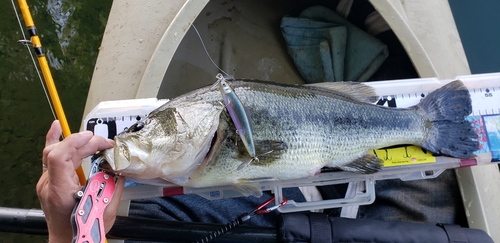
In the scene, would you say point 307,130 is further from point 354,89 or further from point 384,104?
point 384,104

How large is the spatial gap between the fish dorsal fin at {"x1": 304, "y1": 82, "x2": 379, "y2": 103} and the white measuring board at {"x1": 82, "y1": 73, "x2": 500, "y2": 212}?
0.46ft

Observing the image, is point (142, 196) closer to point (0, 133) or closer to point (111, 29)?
point (111, 29)

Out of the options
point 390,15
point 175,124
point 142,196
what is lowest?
point 142,196

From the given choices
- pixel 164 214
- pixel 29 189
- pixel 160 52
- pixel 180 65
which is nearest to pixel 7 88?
pixel 29 189

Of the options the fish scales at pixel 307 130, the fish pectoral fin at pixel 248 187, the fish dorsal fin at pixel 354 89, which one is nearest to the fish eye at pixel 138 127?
the fish scales at pixel 307 130

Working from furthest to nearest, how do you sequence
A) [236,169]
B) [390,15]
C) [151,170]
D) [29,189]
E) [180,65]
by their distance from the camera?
[29,189] → [180,65] → [390,15] → [236,169] → [151,170]

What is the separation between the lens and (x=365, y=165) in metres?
1.62

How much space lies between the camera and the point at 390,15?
1.99 m

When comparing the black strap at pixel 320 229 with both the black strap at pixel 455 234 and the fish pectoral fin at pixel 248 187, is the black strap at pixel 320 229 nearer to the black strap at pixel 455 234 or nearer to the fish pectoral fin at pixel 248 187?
the fish pectoral fin at pixel 248 187

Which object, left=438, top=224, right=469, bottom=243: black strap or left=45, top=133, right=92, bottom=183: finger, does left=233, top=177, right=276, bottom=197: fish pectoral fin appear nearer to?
left=45, top=133, right=92, bottom=183: finger

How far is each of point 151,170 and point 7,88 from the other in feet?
7.86

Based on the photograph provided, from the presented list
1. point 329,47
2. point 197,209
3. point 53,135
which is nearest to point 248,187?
point 197,209

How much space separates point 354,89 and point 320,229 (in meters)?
0.62

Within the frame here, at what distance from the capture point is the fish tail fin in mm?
1707
